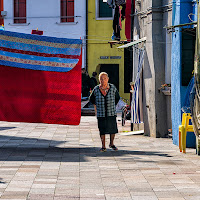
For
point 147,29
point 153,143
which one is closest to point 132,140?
point 153,143

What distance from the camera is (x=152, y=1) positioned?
52.4 feet

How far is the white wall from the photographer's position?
32688 mm

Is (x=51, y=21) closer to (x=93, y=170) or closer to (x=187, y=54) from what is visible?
(x=187, y=54)

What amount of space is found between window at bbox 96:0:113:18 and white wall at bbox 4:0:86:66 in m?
0.83

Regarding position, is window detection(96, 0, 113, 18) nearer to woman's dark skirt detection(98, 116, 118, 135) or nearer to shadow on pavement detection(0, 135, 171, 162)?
shadow on pavement detection(0, 135, 171, 162)

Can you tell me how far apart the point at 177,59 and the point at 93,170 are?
4.94 metres

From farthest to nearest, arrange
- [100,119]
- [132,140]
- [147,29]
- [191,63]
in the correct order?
[147,29] → [132,140] → [191,63] → [100,119]

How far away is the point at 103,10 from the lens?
3234 cm

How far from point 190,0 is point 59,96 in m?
3.57

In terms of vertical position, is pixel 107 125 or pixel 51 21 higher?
pixel 51 21

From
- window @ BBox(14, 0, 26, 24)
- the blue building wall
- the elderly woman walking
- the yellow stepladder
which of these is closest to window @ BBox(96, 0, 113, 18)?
window @ BBox(14, 0, 26, 24)

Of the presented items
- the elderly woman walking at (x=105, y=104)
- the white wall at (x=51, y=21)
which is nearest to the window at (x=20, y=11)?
the white wall at (x=51, y=21)

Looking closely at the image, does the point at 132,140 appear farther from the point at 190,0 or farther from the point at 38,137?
the point at 190,0

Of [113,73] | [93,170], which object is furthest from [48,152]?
[113,73]
